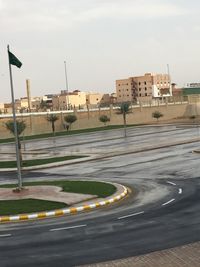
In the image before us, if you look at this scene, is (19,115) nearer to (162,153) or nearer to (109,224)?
(162,153)

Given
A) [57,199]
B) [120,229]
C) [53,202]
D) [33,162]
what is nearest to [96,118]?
[33,162]

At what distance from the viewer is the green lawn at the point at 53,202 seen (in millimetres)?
18844

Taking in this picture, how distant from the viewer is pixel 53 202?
20.0m

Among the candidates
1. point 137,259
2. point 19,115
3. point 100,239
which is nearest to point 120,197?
point 100,239

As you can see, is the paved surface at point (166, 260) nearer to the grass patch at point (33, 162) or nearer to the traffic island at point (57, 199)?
the traffic island at point (57, 199)

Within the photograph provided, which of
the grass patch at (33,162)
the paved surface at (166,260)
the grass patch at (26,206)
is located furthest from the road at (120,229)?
the grass patch at (33,162)

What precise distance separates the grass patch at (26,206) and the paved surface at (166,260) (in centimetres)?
735

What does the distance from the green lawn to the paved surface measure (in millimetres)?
7364

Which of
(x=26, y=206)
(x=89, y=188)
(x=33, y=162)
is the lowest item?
(x=33, y=162)

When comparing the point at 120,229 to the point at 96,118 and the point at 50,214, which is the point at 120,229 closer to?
the point at 50,214

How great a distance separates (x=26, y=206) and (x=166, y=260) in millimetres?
8928

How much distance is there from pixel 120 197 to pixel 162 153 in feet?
63.0

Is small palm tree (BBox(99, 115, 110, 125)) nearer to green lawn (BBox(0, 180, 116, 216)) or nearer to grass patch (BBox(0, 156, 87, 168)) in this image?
grass patch (BBox(0, 156, 87, 168))

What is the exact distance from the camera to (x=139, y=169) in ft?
101
